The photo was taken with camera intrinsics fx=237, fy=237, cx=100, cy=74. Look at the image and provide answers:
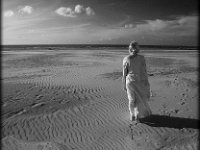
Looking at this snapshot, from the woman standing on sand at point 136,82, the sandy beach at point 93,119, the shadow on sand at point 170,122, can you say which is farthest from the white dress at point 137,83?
the sandy beach at point 93,119

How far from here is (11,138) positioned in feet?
18.4

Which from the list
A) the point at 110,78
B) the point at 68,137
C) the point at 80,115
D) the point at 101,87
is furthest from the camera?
the point at 110,78

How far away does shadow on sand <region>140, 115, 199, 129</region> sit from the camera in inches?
235

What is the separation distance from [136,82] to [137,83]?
0.04m

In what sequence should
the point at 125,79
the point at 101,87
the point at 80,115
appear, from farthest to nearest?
1. the point at 101,87
2. the point at 80,115
3. the point at 125,79

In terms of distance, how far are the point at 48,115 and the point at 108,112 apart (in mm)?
1792

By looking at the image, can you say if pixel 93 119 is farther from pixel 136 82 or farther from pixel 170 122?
pixel 170 122

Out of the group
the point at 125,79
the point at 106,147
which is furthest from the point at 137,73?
the point at 106,147

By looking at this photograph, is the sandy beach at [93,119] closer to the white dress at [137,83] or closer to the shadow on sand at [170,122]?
the shadow on sand at [170,122]

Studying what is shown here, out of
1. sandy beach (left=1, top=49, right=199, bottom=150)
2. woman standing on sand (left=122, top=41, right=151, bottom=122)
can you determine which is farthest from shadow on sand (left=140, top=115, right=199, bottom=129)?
woman standing on sand (left=122, top=41, right=151, bottom=122)

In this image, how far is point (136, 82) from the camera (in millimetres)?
5926

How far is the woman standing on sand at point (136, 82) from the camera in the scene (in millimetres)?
5836

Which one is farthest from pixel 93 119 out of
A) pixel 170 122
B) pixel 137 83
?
pixel 170 122

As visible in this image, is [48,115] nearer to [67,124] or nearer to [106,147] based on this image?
[67,124]
